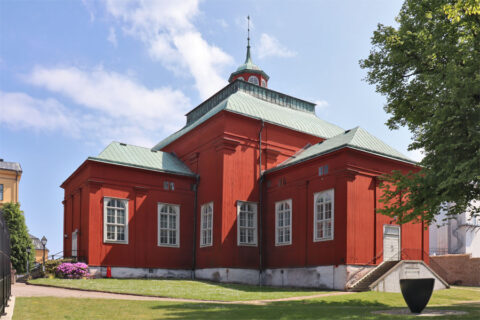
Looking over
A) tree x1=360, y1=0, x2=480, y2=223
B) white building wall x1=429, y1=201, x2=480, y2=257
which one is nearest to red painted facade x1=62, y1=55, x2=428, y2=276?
tree x1=360, y1=0, x2=480, y2=223

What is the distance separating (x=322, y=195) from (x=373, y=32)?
29.4 feet

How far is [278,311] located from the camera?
14.6 meters

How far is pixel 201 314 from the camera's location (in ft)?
44.3

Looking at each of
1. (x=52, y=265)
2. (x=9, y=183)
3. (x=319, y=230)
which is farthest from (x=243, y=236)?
(x=9, y=183)

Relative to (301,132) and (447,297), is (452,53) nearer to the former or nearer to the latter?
(447,297)

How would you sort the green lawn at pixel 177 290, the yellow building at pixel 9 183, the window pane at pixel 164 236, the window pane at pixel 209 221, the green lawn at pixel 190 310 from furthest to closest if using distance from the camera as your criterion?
1. the yellow building at pixel 9 183
2. the window pane at pixel 164 236
3. the window pane at pixel 209 221
4. the green lawn at pixel 177 290
5. the green lawn at pixel 190 310

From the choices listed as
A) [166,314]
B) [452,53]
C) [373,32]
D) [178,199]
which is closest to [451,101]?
[452,53]

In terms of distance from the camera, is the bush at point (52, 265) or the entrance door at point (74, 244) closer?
the bush at point (52, 265)

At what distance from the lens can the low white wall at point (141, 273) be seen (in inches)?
1005

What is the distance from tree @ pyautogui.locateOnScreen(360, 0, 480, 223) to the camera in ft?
50.3

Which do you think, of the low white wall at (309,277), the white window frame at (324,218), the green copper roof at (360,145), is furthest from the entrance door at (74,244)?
the white window frame at (324,218)

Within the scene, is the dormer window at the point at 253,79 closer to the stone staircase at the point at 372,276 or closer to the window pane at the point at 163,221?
the window pane at the point at 163,221

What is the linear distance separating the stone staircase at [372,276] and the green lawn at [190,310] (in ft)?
10.8

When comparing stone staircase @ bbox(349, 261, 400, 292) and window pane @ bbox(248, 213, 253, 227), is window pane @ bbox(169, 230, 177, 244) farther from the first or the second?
stone staircase @ bbox(349, 261, 400, 292)
